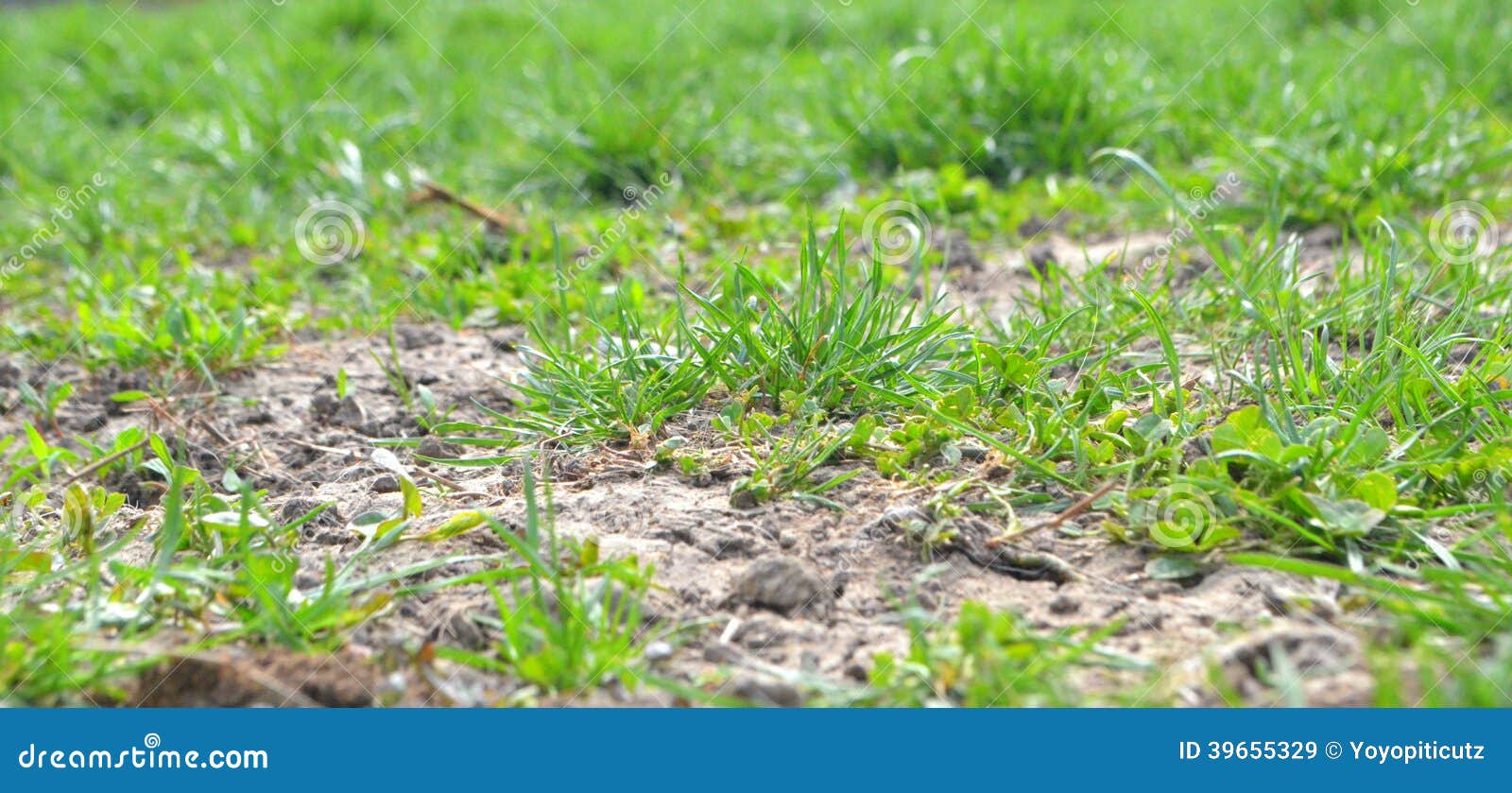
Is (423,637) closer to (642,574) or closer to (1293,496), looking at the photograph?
(642,574)

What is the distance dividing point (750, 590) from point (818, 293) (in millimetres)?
1174

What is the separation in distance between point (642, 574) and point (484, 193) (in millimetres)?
2696

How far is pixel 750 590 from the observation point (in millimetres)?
1758

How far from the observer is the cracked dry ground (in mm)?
1551

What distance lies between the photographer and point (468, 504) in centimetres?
206

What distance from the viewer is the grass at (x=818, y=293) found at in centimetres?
168

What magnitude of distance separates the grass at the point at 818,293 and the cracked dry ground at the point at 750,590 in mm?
33

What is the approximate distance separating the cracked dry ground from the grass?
3 centimetres
